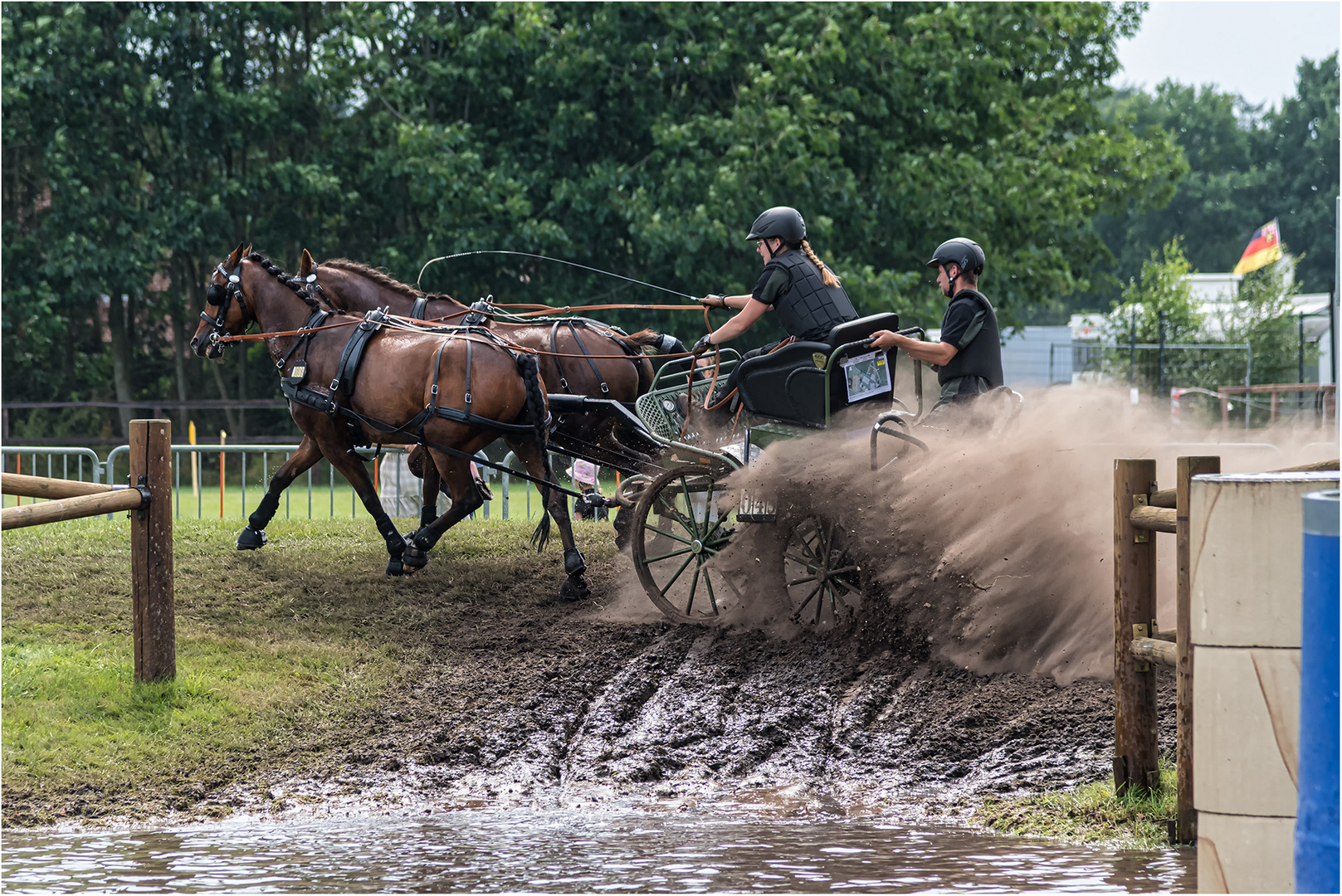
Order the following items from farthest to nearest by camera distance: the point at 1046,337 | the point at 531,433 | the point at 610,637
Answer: the point at 1046,337
the point at 531,433
the point at 610,637

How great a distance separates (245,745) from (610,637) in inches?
99.4

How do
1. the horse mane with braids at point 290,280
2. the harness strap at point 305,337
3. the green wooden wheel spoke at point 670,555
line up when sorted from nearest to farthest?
the green wooden wheel spoke at point 670,555 < the harness strap at point 305,337 < the horse mane with braids at point 290,280

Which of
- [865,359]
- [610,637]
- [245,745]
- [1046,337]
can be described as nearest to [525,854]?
[245,745]

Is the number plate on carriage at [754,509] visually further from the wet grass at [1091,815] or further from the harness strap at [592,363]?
the wet grass at [1091,815]

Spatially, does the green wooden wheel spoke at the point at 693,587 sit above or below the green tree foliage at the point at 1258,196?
below

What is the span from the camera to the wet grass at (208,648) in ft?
21.9

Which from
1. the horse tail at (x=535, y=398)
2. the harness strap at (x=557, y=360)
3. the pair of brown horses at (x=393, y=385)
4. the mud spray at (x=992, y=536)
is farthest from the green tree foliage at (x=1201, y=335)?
the mud spray at (x=992, y=536)

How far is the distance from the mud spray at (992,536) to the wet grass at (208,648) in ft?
8.94

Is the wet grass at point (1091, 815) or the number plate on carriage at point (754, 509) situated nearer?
the wet grass at point (1091, 815)

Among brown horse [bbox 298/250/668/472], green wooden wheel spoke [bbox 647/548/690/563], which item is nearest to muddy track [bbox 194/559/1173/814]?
green wooden wheel spoke [bbox 647/548/690/563]

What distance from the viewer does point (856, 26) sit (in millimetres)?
22484

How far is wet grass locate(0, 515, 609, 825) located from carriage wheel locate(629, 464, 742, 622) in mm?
1291

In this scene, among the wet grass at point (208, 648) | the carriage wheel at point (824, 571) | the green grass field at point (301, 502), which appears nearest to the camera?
the wet grass at point (208, 648)

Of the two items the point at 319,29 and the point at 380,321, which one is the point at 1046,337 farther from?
the point at 380,321
